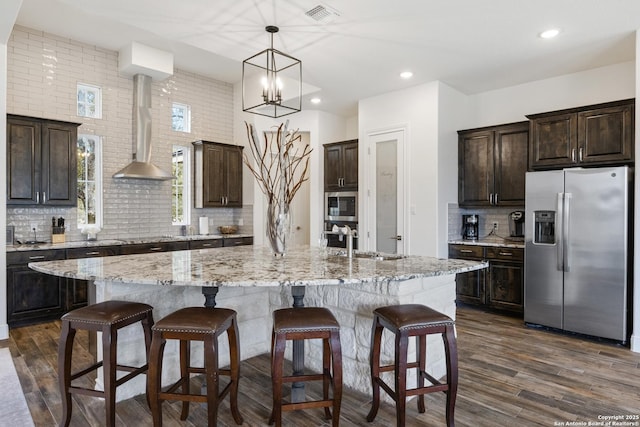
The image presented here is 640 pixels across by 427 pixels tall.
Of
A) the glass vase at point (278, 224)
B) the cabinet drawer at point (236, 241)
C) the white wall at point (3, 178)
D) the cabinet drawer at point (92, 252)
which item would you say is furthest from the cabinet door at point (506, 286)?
the white wall at point (3, 178)

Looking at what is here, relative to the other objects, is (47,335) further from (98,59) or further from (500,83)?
(500,83)

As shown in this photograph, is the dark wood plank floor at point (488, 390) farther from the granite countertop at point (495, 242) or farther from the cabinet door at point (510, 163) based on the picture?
the cabinet door at point (510, 163)

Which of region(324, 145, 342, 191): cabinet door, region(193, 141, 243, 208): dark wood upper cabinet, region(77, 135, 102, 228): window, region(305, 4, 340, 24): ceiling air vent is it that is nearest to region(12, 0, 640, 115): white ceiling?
region(305, 4, 340, 24): ceiling air vent

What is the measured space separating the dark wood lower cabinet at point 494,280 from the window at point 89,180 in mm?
4781

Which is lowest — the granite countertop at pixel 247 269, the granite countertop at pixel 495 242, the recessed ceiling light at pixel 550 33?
the granite countertop at pixel 495 242

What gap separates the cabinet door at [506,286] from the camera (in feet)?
14.9

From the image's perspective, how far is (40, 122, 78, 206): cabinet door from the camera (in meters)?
4.47

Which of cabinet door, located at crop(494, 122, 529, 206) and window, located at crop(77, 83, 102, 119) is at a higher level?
window, located at crop(77, 83, 102, 119)

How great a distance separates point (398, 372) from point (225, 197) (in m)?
4.75

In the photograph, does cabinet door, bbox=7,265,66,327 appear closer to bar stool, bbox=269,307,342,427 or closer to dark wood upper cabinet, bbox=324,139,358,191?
bar stool, bbox=269,307,342,427

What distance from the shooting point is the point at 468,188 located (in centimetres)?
525

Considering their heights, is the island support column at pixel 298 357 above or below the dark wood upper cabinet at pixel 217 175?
below

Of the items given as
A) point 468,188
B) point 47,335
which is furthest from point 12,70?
point 468,188

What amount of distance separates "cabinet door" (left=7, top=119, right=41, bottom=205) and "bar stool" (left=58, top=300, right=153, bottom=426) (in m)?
2.90
